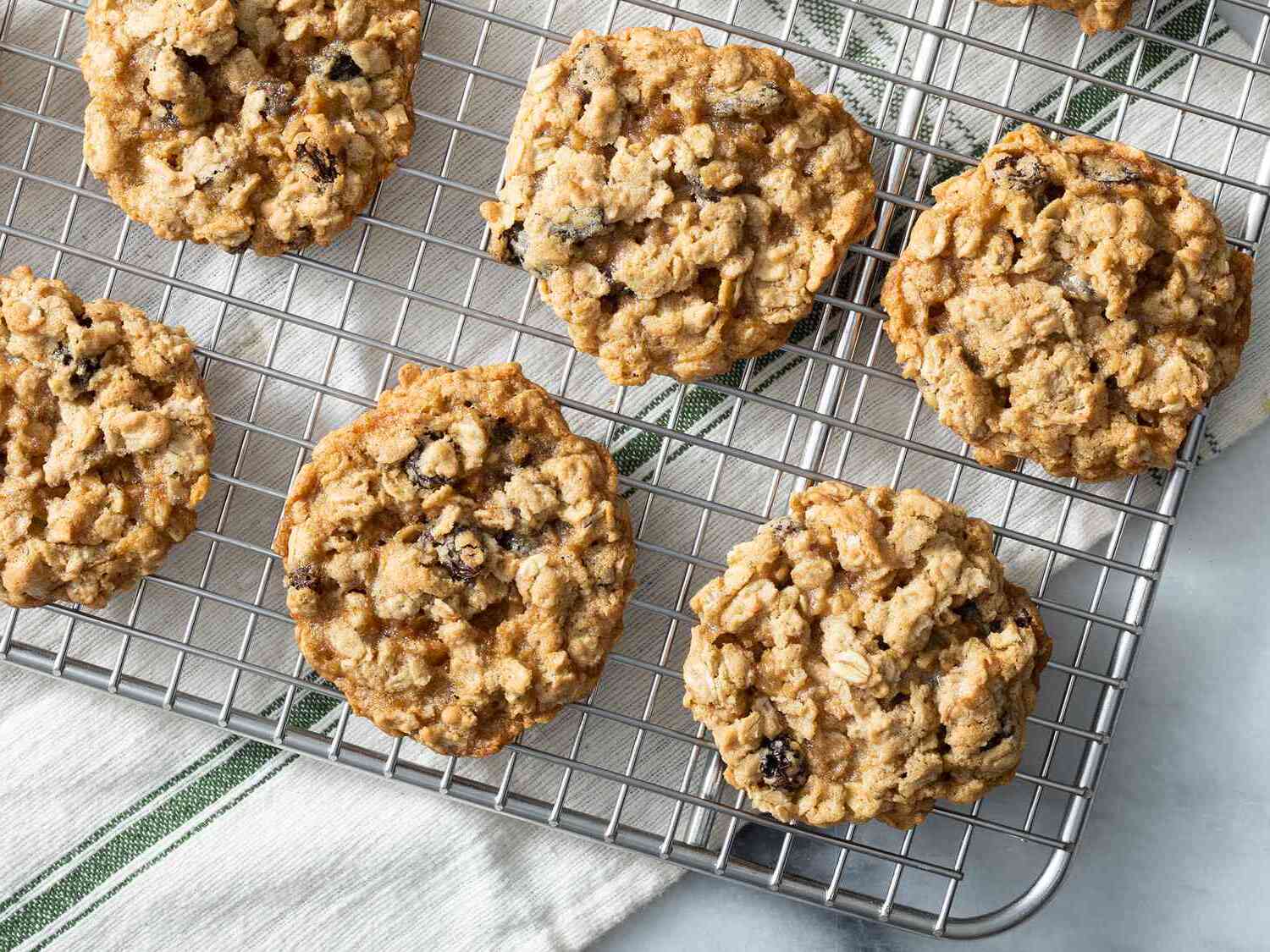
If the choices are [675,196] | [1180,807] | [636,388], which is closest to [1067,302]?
[675,196]

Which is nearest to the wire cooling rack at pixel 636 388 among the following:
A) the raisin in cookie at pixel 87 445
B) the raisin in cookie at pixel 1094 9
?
the raisin in cookie at pixel 1094 9

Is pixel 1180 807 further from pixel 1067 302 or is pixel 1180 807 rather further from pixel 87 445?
pixel 87 445

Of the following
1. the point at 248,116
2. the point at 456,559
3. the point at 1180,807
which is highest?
the point at 248,116

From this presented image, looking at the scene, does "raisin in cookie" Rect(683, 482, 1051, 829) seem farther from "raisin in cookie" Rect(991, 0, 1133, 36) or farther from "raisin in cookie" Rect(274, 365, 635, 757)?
"raisin in cookie" Rect(991, 0, 1133, 36)

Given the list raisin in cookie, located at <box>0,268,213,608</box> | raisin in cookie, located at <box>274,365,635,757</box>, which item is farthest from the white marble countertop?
raisin in cookie, located at <box>0,268,213,608</box>

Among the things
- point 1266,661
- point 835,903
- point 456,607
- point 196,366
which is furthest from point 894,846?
point 196,366

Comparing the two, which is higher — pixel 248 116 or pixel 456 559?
pixel 248 116

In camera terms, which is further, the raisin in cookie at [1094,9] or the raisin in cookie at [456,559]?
the raisin in cookie at [1094,9]

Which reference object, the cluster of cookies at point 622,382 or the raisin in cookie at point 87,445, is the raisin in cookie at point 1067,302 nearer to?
the cluster of cookies at point 622,382

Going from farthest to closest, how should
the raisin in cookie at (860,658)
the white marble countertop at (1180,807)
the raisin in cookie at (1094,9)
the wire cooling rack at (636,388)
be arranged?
the white marble countertop at (1180,807), the wire cooling rack at (636,388), the raisin in cookie at (1094,9), the raisin in cookie at (860,658)
